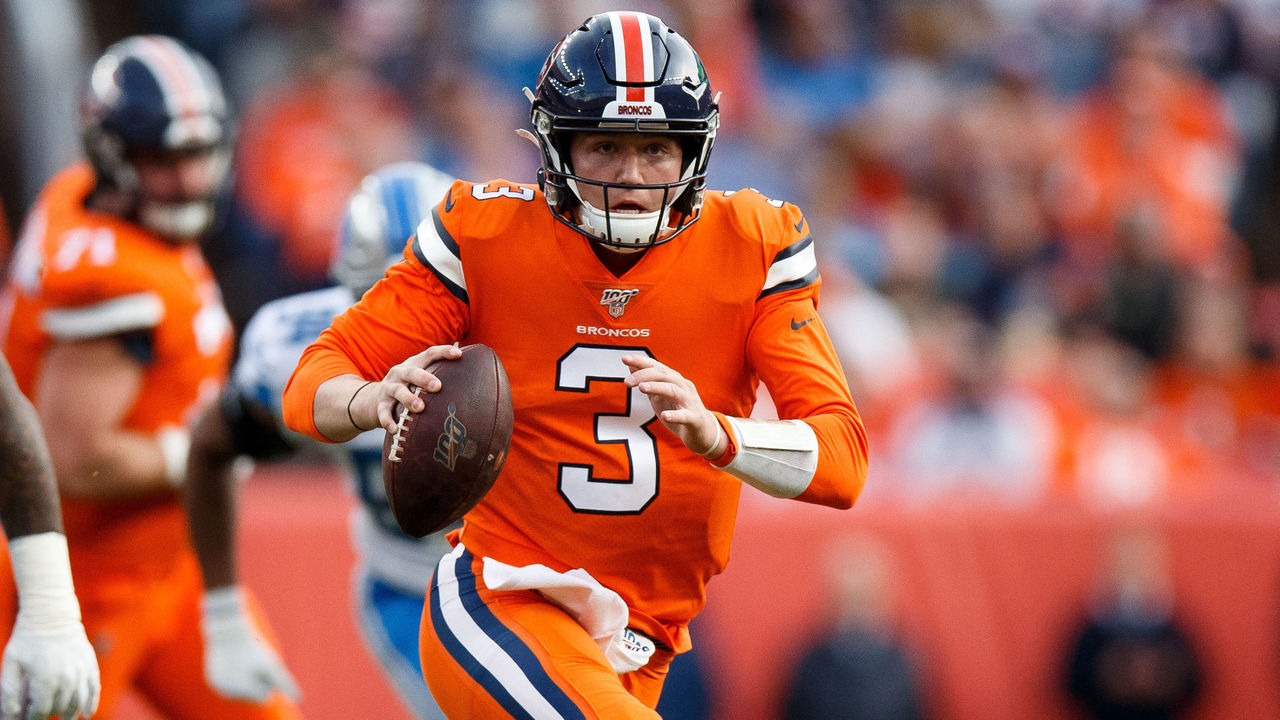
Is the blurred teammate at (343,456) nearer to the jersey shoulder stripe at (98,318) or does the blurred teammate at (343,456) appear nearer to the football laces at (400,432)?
the jersey shoulder stripe at (98,318)

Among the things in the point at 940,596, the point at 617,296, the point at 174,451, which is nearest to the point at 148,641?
the point at 174,451

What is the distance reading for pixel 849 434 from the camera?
285cm

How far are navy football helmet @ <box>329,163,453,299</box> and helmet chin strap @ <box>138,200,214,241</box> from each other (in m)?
0.58

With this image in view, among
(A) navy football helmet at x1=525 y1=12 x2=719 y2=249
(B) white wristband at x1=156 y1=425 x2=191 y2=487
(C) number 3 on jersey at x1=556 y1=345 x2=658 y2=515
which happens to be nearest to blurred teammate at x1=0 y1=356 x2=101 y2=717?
(C) number 3 on jersey at x1=556 y1=345 x2=658 y2=515

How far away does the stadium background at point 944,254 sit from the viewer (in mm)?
6254

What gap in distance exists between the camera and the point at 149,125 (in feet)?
14.6

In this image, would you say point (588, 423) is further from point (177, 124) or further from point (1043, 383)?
point (1043, 383)

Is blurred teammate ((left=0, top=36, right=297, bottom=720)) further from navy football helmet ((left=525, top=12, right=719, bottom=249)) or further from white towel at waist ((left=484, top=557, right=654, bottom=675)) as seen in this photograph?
navy football helmet ((left=525, top=12, right=719, bottom=249))

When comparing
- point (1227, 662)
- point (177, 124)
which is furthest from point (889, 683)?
point (177, 124)

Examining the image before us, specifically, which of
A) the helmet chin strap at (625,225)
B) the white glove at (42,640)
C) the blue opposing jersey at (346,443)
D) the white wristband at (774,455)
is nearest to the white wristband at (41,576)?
the white glove at (42,640)

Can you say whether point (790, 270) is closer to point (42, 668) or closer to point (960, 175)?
point (42, 668)

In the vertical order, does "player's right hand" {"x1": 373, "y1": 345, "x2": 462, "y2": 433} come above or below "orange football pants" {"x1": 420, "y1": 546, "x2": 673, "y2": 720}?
above

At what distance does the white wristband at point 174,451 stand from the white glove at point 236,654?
36cm

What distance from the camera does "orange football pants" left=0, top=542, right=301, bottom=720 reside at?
13.8ft
